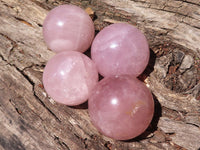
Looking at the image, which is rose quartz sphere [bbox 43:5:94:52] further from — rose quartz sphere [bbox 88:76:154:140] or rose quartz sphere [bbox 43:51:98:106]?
rose quartz sphere [bbox 88:76:154:140]

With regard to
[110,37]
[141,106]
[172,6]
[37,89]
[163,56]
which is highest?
[172,6]

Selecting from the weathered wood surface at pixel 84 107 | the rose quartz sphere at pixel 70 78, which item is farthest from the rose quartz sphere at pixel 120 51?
the weathered wood surface at pixel 84 107

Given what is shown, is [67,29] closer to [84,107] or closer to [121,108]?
[84,107]

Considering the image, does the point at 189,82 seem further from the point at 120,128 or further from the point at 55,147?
the point at 55,147

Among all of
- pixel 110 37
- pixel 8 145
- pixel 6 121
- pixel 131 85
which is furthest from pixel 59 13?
pixel 8 145

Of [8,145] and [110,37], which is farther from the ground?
[110,37]

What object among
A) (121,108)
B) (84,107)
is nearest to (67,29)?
(84,107)
